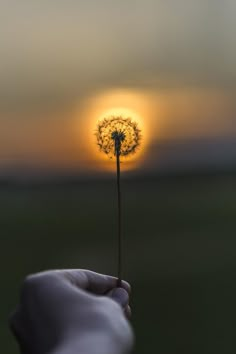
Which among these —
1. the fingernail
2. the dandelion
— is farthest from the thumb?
the dandelion

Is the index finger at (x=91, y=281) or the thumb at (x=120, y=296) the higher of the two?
the index finger at (x=91, y=281)

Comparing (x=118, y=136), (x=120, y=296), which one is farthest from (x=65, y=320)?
(x=118, y=136)

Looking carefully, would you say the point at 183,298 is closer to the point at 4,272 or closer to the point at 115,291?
the point at 4,272

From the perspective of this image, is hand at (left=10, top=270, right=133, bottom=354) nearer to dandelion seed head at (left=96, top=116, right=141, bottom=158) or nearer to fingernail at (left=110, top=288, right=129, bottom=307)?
fingernail at (left=110, top=288, right=129, bottom=307)

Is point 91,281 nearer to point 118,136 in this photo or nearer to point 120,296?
point 120,296

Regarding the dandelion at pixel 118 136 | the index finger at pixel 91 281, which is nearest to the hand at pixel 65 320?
the index finger at pixel 91 281

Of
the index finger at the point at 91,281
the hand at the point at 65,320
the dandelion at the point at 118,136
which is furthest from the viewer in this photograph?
the dandelion at the point at 118,136

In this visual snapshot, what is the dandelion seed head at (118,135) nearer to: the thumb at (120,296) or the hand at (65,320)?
the thumb at (120,296)

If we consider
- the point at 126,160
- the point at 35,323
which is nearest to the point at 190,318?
the point at 126,160
